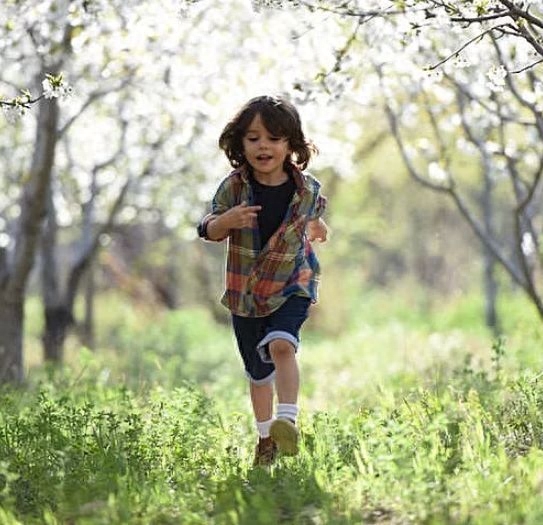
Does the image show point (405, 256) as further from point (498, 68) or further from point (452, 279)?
point (498, 68)

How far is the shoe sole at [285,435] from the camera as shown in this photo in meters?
4.69

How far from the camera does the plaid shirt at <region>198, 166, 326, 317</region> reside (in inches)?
202

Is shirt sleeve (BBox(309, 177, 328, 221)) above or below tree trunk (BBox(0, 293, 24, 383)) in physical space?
below

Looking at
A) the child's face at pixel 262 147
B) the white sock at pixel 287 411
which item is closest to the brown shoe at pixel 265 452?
the white sock at pixel 287 411

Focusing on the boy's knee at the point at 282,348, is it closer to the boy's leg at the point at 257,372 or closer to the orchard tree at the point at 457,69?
the boy's leg at the point at 257,372

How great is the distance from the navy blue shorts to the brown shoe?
32 centimetres

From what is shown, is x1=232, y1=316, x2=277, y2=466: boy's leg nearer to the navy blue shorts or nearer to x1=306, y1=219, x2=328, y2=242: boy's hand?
the navy blue shorts

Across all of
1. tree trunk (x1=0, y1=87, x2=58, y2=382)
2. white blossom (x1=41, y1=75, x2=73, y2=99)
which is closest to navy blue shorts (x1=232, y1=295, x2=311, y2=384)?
white blossom (x1=41, y1=75, x2=73, y2=99)

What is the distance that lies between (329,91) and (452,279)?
98.1 ft

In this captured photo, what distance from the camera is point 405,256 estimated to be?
4872 centimetres

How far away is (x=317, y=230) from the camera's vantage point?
5395mm

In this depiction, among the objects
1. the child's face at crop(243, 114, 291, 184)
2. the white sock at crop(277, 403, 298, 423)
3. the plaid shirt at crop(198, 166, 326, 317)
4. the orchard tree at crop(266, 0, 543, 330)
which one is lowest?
the white sock at crop(277, 403, 298, 423)

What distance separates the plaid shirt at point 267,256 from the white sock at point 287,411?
0.46m

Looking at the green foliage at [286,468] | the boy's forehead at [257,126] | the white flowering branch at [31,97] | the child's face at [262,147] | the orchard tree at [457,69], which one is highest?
the orchard tree at [457,69]
